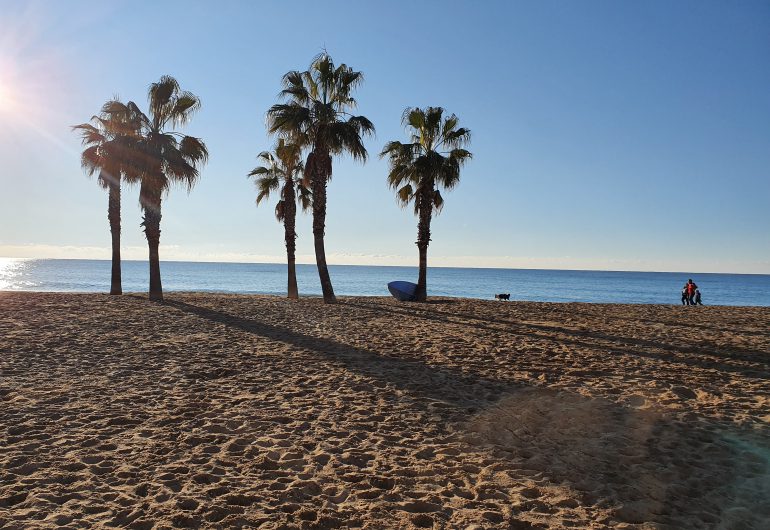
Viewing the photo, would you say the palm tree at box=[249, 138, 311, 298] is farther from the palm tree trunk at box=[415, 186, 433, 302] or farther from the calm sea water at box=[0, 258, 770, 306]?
the calm sea water at box=[0, 258, 770, 306]

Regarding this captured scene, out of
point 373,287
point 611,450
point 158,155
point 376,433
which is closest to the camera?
point 611,450

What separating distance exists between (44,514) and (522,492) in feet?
13.9

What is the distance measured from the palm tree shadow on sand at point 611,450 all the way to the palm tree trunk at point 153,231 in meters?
17.6

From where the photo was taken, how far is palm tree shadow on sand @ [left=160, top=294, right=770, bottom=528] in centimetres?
450

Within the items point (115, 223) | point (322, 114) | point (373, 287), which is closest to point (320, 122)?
point (322, 114)

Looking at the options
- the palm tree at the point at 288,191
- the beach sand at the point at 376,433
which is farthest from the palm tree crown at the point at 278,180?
the beach sand at the point at 376,433

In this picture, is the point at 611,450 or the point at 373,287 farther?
the point at 373,287

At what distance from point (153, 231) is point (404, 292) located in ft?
43.5

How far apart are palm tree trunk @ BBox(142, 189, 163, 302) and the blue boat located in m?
12.0

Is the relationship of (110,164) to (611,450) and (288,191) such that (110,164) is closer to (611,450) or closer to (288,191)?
(288,191)

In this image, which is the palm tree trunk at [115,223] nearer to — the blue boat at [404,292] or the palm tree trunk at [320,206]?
the palm tree trunk at [320,206]

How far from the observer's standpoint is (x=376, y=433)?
Result: 20.3 ft

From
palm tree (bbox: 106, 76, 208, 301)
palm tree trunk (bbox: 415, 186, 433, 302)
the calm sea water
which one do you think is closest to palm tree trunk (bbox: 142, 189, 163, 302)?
palm tree (bbox: 106, 76, 208, 301)

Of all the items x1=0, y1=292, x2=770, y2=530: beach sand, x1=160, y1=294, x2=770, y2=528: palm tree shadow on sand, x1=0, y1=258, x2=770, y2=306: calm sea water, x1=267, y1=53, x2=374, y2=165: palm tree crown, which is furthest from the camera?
x1=0, y1=258, x2=770, y2=306: calm sea water
